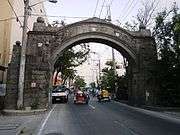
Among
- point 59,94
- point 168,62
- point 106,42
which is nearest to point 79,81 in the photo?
point 59,94

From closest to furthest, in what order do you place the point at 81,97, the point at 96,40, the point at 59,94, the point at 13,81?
the point at 13,81 < the point at 96,40 < the point at 81,97 < the point at 59,94

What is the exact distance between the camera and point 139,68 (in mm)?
36000

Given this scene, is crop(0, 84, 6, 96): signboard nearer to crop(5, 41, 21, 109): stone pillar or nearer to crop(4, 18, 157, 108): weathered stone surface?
crop(5, 41, 21, 109): stone pillar

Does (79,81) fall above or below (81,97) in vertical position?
above

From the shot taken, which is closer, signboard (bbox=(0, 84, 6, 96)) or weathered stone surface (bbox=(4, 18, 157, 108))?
signboard (bbox=(0, 84, 6, 96))

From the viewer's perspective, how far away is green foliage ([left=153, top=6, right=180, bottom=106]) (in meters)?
31.2

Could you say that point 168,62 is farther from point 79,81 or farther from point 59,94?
point 79,81

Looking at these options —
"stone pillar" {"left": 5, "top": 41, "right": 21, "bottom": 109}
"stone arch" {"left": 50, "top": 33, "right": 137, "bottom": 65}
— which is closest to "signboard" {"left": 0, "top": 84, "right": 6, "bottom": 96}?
"stone pillar" {"left": 5, "top": 41, "right": 21, "bottom": 109}

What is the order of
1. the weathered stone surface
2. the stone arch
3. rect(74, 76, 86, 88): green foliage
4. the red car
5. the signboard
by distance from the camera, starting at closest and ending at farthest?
the signboard → the weathered stone surface → the stone arch → the red car → rect(74, 76, 86, 88): green foliage

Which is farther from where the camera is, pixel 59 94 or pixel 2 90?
pixel 59 94

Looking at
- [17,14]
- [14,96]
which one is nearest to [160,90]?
[14,96]

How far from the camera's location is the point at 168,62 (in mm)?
31891

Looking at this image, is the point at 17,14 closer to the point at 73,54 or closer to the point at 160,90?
the point at 73,54

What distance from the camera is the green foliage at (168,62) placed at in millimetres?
31156
